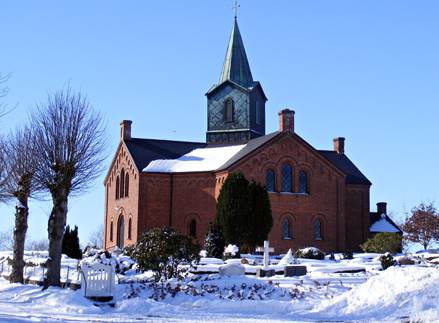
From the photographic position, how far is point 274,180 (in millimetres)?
41406

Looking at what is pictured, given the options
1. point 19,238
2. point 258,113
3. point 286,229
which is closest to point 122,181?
point 258,113

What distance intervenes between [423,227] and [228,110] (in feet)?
64.3

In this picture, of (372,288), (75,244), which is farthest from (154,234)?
(75,244)

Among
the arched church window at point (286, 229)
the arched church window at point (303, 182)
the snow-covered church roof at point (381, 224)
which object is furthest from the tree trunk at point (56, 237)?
the snow-covered church roof at point (381, 224)

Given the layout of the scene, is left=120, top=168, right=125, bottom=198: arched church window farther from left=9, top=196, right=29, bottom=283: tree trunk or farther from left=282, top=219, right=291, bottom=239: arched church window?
left=9, top=196, right=29, bottom=283: tree trunk

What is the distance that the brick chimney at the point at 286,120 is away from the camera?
137ft

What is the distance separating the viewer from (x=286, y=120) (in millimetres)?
41844

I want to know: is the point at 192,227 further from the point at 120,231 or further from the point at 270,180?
the point at 270,180

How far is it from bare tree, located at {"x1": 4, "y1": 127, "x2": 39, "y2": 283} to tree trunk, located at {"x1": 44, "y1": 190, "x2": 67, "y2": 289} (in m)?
1.60

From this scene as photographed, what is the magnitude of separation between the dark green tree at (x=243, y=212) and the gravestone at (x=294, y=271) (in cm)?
1191

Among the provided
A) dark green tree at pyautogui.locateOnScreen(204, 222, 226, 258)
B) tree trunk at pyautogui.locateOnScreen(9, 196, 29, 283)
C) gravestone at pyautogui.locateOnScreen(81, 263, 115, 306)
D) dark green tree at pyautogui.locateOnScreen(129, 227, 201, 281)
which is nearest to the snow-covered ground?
gravestone at pyautogui.locateOnScreen(81, 263, 115, 306)

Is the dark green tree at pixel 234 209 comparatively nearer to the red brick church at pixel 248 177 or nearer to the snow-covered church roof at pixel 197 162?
the red brick church at pixel 248 177

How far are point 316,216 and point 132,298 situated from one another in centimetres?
2500

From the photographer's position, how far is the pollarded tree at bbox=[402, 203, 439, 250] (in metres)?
50.1
